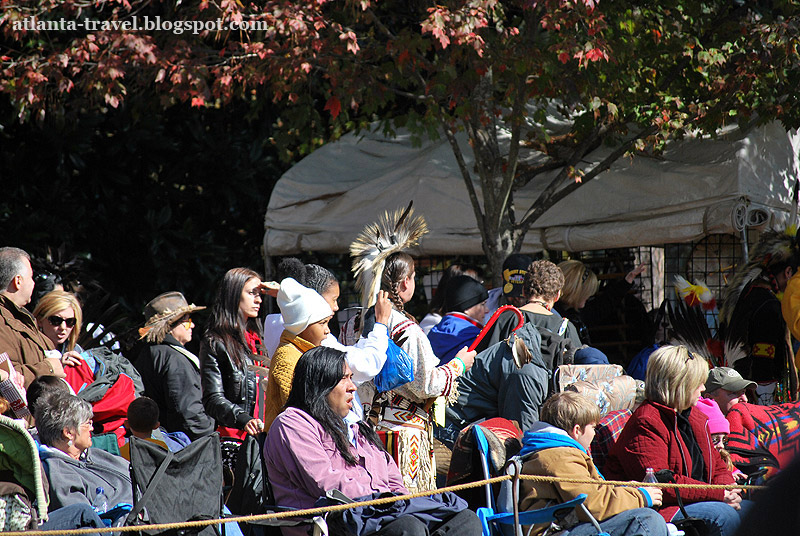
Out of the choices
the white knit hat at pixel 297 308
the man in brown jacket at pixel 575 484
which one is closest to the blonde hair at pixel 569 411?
the man in brown jacket at pixel 575 484

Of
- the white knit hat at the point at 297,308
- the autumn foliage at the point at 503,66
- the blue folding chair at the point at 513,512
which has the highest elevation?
the autumn foliage at the point at 503,66

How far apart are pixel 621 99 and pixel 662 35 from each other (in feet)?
1.98

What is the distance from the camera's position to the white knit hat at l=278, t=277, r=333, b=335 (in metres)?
4.57

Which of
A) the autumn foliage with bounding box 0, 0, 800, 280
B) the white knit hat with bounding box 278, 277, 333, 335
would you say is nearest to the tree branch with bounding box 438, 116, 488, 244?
the autumn foliage with bounding box 0, 0, 800, 280

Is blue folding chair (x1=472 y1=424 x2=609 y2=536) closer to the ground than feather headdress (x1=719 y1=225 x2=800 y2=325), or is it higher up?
closer to the ground

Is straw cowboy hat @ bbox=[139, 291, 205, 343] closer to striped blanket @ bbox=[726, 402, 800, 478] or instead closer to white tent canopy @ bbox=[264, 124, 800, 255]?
white tent canopy @ bbox=[264, 124, 800, 255]

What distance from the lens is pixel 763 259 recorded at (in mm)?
6703

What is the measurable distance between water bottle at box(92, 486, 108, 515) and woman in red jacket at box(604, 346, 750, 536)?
2469 mm

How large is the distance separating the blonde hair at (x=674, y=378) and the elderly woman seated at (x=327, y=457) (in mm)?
1231

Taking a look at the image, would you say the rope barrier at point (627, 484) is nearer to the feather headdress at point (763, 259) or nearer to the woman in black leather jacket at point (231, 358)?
the woman in black leather jacket at point (231, 358)

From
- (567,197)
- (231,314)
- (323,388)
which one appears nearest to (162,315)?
(231,314)

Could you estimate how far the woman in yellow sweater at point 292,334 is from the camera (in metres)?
4.50

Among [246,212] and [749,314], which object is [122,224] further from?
[749,314]

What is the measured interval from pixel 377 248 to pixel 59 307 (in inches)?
77.0
